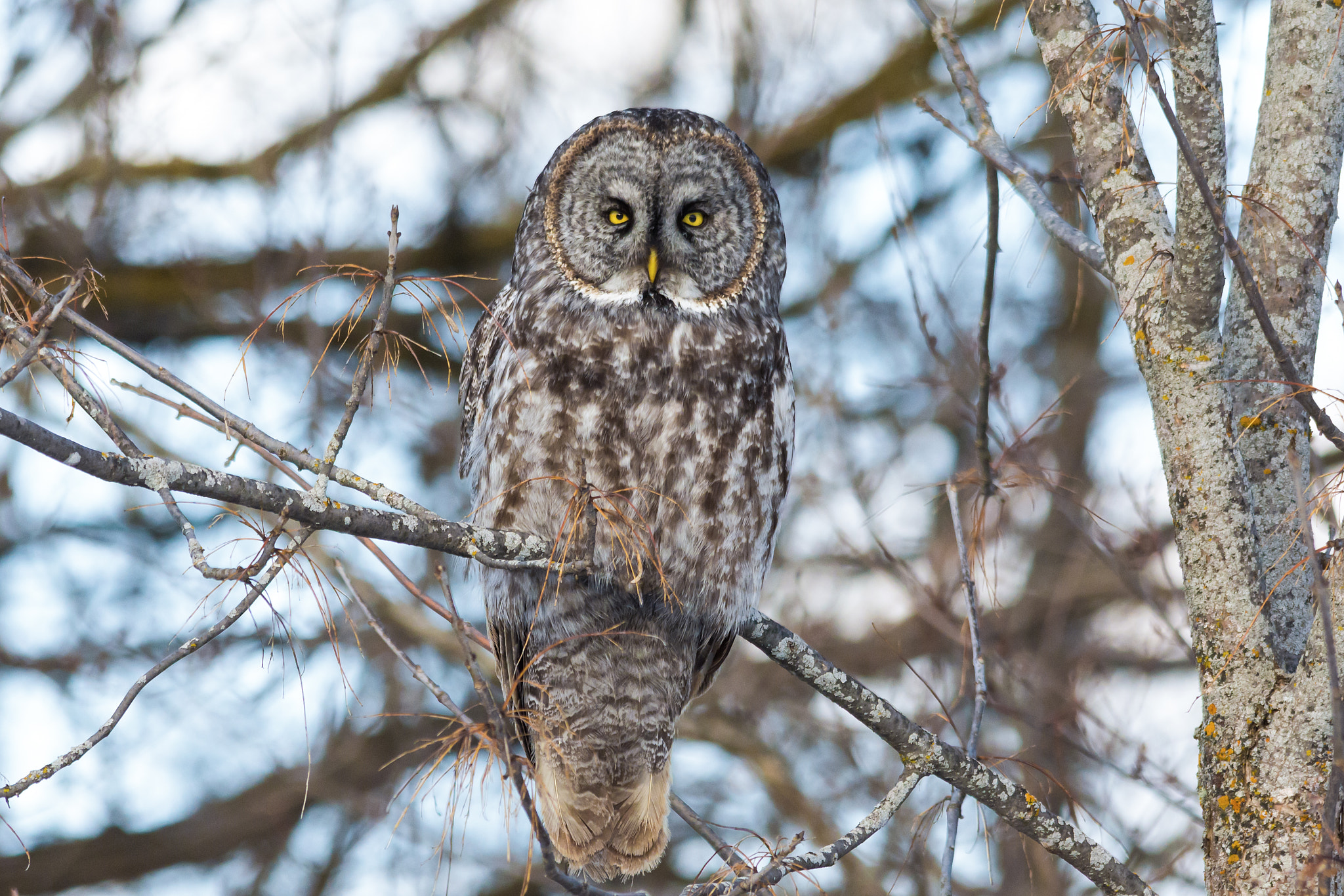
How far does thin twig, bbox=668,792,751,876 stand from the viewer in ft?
7.29

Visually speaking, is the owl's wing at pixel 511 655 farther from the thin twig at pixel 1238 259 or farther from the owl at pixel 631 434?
the thin twig at pixel 1238 259

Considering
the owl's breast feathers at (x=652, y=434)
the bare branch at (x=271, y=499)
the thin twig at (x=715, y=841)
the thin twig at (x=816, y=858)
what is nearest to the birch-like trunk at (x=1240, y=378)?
the thin twig at (x=816, y=858)

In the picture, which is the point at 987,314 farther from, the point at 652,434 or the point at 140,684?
the point at 140,684

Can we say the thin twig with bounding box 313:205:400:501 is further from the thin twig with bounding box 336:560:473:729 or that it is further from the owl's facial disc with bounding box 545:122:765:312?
the owl's facial disc with bounding box 545:122:765:312

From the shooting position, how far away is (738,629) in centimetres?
306

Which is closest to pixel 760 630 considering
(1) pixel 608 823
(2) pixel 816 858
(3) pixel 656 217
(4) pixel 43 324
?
(2) pixel 816 858

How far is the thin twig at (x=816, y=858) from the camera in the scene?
202 centimetres

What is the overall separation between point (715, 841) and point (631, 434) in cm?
101

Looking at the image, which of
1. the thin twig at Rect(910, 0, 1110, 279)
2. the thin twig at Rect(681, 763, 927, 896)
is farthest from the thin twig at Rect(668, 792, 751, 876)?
the thin twig at Rect(910, 0, 1110, 279)

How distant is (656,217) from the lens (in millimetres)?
3432

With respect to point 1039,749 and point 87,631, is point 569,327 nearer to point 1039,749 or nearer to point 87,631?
point 1039,749

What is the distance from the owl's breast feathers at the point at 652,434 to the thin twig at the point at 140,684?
1.16 metres

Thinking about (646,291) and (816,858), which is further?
(646,291)

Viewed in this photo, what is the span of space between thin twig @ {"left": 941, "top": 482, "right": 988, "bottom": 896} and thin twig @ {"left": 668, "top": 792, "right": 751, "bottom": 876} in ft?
1.24
